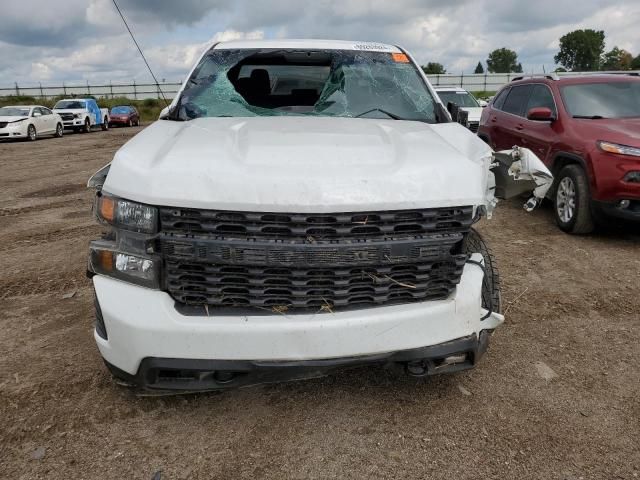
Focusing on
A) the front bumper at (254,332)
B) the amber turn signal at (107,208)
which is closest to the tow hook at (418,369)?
the front bumper at (254,332)

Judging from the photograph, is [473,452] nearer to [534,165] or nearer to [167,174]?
[534,165]

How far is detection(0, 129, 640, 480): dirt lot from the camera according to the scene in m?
2.34

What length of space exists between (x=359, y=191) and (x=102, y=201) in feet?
3.85

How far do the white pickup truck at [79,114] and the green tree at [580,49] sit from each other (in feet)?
298

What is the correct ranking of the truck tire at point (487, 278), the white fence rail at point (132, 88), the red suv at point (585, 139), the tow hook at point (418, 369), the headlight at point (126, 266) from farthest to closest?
the white fence rail at point (132, 88) < the red suv at point (585, 139) < the truck tire at point (487, 278) < the tow hook at point (418, 369) < the headlight at point (126, 266)

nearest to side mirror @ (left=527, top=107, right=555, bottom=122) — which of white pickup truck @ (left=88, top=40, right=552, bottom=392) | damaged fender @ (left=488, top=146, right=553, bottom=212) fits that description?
damaged fender @ (left=488, top=146, right=553, bottom=212)

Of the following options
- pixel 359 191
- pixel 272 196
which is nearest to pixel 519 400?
pixel 359 191

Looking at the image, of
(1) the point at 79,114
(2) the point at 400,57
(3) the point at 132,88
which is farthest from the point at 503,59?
(2) the point at 400,57

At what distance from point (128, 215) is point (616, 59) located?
10170 centimetres

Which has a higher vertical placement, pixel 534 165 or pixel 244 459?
pixel 534 165

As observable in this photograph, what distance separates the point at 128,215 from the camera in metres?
2.35

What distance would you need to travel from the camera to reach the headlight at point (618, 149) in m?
5.21

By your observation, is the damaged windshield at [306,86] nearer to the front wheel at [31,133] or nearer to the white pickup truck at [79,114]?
the front wheel at [31,133]

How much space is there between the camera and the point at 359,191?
7.39 feet
